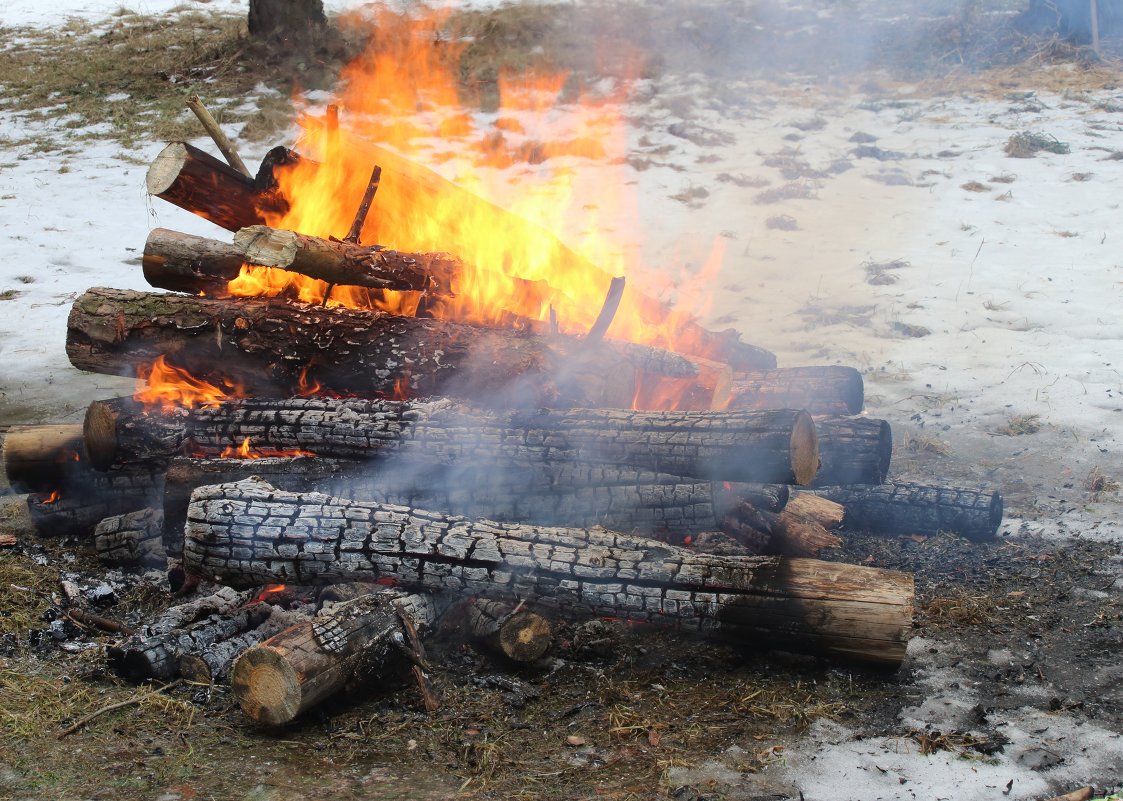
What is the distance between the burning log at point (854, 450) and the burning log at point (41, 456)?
4572 mm

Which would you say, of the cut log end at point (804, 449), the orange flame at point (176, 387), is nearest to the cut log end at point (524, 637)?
the cut log end at point (804, 449)

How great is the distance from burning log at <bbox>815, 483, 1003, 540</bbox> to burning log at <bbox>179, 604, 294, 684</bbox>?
3367 mm

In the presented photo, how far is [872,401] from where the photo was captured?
7242mm

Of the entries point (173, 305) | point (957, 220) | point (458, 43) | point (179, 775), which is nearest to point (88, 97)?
point (458, 43)

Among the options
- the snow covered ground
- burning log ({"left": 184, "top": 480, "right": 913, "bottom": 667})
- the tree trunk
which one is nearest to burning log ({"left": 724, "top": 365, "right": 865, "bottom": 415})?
the snow covered ground

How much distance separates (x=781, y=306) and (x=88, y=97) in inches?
430

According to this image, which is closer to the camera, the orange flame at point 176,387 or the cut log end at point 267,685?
the cut log end at point 267,685

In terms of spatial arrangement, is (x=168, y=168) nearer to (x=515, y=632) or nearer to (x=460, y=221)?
(x=460, y=221)

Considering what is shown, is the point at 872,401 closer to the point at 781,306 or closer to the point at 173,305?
the point at 781,306

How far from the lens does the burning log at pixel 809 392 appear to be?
240 inches

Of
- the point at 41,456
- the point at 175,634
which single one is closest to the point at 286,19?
the point at 41,456

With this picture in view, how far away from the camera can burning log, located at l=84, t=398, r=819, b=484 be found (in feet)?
15.3

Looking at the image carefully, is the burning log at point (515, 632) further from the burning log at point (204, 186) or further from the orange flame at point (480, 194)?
the burning log at point (204, 186)

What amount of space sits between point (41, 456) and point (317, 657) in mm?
3057
